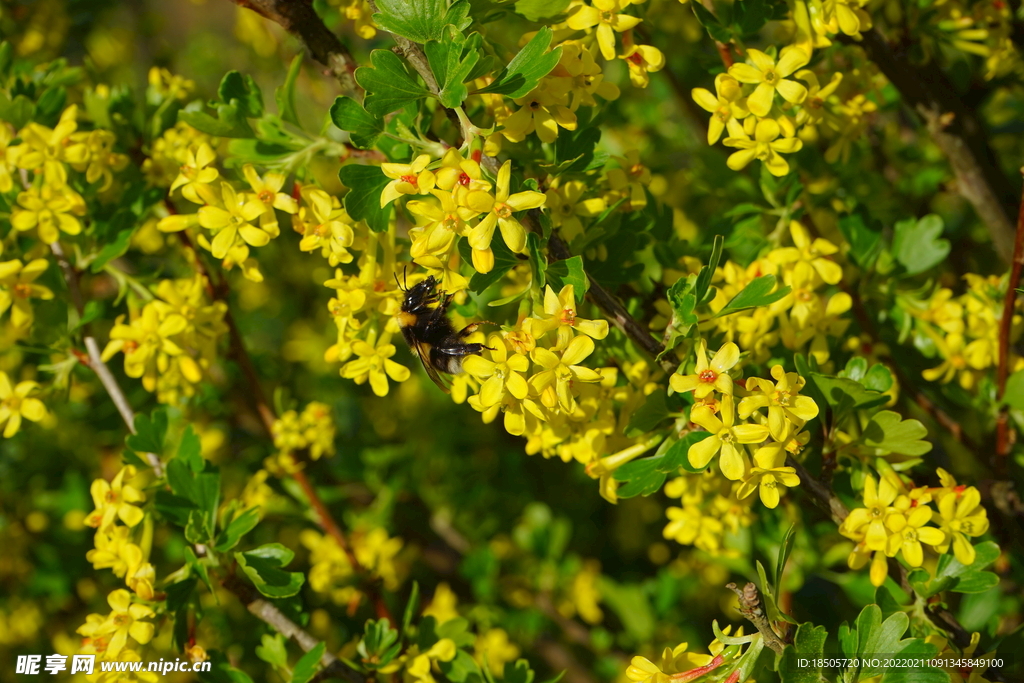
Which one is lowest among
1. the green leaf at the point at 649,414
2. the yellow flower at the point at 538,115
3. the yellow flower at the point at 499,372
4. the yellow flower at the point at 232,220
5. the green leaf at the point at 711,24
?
the green leaf at the point at 649,414

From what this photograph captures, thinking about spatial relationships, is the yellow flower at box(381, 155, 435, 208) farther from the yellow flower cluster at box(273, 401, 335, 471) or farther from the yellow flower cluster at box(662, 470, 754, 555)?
the yellow flower cluster at box(273, 401, 335, 471)

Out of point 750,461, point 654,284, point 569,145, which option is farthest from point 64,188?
point 750,461

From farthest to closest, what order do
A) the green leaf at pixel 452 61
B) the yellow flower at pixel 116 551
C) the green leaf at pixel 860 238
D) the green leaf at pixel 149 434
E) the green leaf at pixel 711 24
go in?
the green leaf at pixel 860 238
the green leaf at pixel 149 434
the yellow flower at pixel 116 551
the green leaf at pixel 711 24
the green leaf at pixel 452 61

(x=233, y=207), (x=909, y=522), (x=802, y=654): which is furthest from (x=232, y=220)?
(x=909, y=522)

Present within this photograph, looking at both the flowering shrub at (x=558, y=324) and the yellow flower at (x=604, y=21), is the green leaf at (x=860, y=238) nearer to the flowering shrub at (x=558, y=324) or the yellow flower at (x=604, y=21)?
the flowering shrub at (x=558, y=324)

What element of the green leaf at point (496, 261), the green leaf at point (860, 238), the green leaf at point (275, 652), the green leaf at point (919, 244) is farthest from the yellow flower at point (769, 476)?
the green leaf at point (275, 652)

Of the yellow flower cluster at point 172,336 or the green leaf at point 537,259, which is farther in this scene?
the yellow flower cluster at point 172,336

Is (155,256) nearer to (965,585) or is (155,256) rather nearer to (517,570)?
(517,570)
